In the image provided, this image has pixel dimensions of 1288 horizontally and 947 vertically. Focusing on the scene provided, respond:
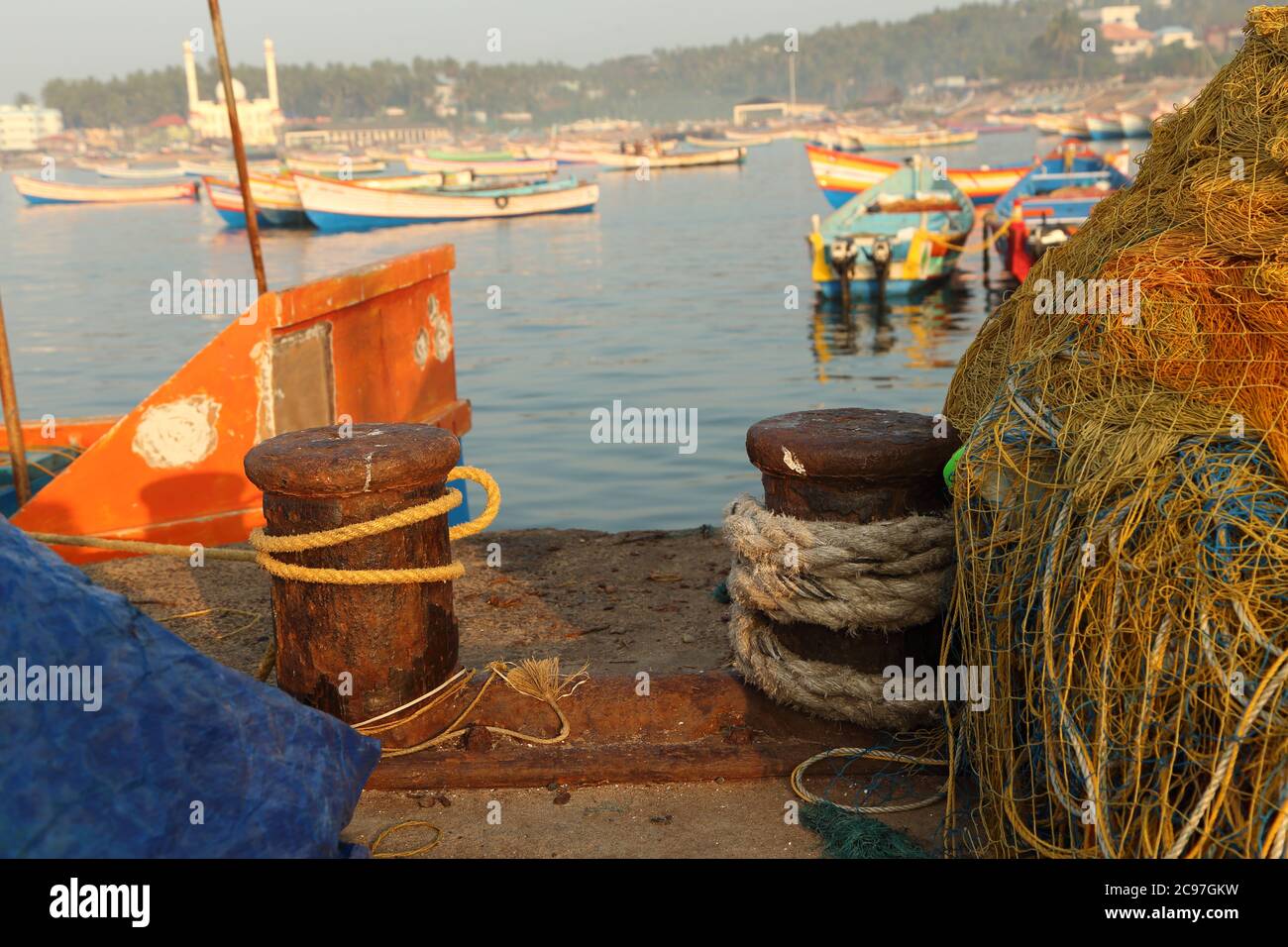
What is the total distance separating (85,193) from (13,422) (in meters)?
73.1

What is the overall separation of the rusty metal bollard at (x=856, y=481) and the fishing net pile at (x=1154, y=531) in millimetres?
241

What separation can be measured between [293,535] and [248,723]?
0.83 m

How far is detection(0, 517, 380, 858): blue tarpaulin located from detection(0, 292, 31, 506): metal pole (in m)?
3.87

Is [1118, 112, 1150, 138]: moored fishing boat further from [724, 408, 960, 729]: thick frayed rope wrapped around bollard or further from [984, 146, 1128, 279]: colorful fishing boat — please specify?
[724, 408, 960, 729]: thick frayed rope wrapped around bollard

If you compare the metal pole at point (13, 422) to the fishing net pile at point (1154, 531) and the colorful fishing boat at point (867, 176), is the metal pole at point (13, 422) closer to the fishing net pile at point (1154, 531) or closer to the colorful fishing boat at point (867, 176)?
the fishing net pile at point (1154, 531)

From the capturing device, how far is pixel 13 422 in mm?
7191

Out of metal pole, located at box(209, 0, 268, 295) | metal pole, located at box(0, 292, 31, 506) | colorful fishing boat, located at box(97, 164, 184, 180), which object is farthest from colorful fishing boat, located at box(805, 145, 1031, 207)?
colorful fishing boat, located at box(97, 164, 184, 180)

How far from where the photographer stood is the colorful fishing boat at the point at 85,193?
240ft

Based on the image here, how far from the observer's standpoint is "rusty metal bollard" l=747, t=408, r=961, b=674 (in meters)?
3.84

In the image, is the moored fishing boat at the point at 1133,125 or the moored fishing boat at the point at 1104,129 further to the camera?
the moored fishing boat at the point at 1104,129

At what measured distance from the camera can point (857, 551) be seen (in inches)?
151

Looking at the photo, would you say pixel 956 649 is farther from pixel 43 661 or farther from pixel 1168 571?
pixel 43 661

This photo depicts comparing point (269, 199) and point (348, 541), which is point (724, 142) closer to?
point (269, 199)

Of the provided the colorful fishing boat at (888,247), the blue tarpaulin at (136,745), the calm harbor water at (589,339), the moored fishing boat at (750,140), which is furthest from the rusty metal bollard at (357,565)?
the moored fishing boat at (750,140)
